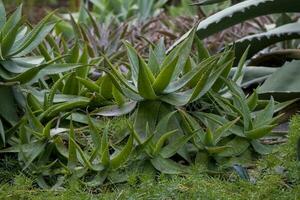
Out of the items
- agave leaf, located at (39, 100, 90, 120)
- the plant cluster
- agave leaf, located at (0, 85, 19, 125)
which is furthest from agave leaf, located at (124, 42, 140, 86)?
agave leaf, located at (0, 85, 19, 125)

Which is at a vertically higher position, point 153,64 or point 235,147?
point 153,64

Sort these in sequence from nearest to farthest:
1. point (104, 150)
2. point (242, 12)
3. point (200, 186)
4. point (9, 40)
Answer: point (200, 186)
point (104, 150)
point (9, 40)
point (242, 12)

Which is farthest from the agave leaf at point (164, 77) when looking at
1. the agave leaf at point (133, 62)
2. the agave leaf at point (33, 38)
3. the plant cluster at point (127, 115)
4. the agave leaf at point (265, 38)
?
the agave leaf at point (265, 38)

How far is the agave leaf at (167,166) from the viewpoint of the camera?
2148 millimetres

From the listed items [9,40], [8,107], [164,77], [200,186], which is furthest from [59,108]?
[200,186]

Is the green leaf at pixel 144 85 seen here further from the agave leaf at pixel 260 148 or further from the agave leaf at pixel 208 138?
the agave leaf at pixel 260 148

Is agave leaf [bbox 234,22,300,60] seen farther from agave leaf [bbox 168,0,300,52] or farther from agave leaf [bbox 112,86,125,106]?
agave leaf [bbox 112,86,125,106]

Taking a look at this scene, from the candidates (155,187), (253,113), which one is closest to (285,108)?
(253,113)

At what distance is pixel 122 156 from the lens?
6.91 feet

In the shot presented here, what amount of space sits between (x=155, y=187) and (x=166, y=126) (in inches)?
12.4

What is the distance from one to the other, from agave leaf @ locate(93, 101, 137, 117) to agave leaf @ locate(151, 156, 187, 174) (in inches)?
9.3

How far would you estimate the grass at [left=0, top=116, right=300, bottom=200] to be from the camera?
6.44 ft

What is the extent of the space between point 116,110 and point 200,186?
519 millimetres

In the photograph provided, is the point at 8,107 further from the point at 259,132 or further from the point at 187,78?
the point at 259,132
